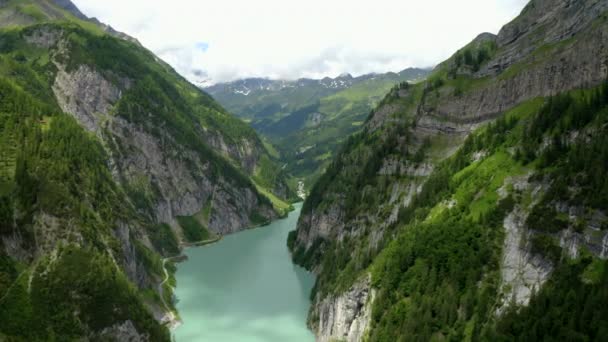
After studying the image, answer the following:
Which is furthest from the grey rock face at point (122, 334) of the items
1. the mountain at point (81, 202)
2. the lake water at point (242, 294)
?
the lake water at point (242, 294)

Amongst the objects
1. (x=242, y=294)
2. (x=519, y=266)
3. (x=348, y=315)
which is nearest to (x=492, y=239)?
(x=519, y=266)

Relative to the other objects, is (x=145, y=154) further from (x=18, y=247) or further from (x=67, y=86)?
(x=18, y=247)

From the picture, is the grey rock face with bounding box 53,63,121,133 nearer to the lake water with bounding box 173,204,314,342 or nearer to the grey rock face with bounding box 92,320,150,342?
the lake water with bounding box 173,204,314,342

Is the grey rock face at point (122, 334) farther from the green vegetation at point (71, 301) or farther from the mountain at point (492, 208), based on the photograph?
the mountain at point (492, 208)

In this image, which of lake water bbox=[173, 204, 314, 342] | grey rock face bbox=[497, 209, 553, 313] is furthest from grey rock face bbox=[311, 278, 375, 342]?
grey rock face bbox=[497, 209, 553, 313]

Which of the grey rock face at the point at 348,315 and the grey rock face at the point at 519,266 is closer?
A: the grey rock face at the point at 519,266

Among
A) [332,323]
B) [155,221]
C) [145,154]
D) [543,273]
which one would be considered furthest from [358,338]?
[145,154]

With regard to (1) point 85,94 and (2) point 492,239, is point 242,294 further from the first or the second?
(1) point 85,94
